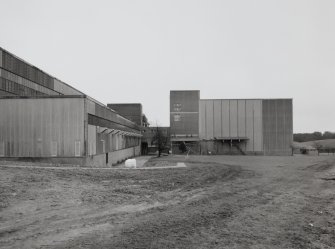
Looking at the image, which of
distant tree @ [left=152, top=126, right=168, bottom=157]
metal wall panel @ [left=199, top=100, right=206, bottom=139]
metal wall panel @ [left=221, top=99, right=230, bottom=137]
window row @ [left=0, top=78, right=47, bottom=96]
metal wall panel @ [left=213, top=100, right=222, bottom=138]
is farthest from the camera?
metal wall panel @ [left=199, top=100, right=206, bottom=139]

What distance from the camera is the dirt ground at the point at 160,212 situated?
719 cm

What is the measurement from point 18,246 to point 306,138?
5085 inches

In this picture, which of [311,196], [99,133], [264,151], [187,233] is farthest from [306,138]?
[187,233]

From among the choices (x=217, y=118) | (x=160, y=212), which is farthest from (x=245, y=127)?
(x=160, y=212)

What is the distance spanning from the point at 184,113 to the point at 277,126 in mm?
17695

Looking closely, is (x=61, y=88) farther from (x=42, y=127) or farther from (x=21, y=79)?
(x=42, y=127)

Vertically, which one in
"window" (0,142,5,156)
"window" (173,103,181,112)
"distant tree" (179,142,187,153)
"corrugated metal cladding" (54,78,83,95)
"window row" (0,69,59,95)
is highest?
"corrugated metal cladding" (54,78,83,95)

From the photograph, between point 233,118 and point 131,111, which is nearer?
point 233,118

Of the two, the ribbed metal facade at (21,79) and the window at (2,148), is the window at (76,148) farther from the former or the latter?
the ribbed metal facade at (21,79)

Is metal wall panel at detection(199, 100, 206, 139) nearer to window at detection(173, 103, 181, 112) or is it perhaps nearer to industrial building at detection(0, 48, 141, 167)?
window at detection(173, 103, 181, 112)

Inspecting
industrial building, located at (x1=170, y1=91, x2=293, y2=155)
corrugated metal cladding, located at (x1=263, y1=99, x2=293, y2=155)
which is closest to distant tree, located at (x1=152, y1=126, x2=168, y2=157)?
industrial building, located at (x1=170, y1=91, x2=293, y2=155)

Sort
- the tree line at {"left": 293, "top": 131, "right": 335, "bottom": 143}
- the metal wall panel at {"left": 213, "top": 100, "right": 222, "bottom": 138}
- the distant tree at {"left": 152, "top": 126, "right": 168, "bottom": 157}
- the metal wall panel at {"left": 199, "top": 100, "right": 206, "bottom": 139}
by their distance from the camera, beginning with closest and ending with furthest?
the distant tree at {"left": 152, "top": 126, "right": 168, "bottom": 157} < the metal wall panel at {"left": 213, "top": 100, "right": 222, "bottom": 138} < the metal wall panel at {"left": 199, "top": 100, "right": 206, "bottom": 139} < the tree line at {"left": 293, "top": 131, "right": 335, "bottom": 143}

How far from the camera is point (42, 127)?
2641 centimetres

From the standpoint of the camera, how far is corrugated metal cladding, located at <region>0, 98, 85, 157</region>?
26.2 metres
